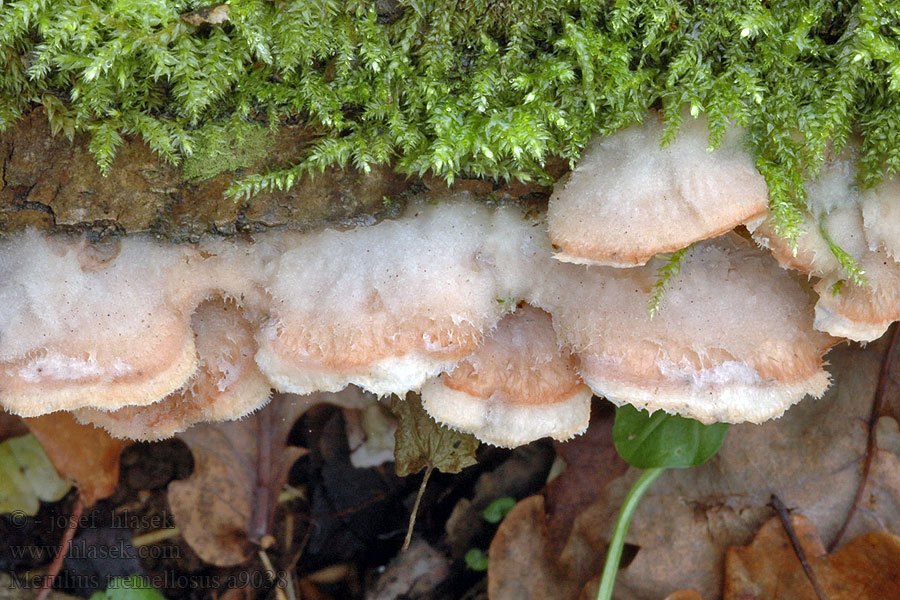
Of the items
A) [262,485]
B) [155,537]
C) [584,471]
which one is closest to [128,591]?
[155,537]

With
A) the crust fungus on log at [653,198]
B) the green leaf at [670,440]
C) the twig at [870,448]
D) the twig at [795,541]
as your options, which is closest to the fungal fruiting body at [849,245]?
the crust fungus on log at [653,198]

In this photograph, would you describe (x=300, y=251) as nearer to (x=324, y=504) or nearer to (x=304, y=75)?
(x=304, y=75)

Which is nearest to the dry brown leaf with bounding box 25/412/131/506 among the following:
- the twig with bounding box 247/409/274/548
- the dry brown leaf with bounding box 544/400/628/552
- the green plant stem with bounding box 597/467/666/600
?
the twig with bounding box 247/409/274/548

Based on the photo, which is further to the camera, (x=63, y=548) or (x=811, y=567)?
(x=63, y=548)

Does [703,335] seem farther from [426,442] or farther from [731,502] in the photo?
[731,502]

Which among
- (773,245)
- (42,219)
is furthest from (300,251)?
(773,245)

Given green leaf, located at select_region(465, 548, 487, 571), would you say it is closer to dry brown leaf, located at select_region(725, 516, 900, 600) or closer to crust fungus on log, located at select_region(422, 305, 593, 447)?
dry brown leaf, located at select_region(725, 516, 900, 600)

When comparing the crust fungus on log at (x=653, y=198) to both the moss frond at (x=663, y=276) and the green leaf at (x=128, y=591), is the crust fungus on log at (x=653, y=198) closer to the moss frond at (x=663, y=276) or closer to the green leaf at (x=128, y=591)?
the moss frond at (x=663, y=276)
